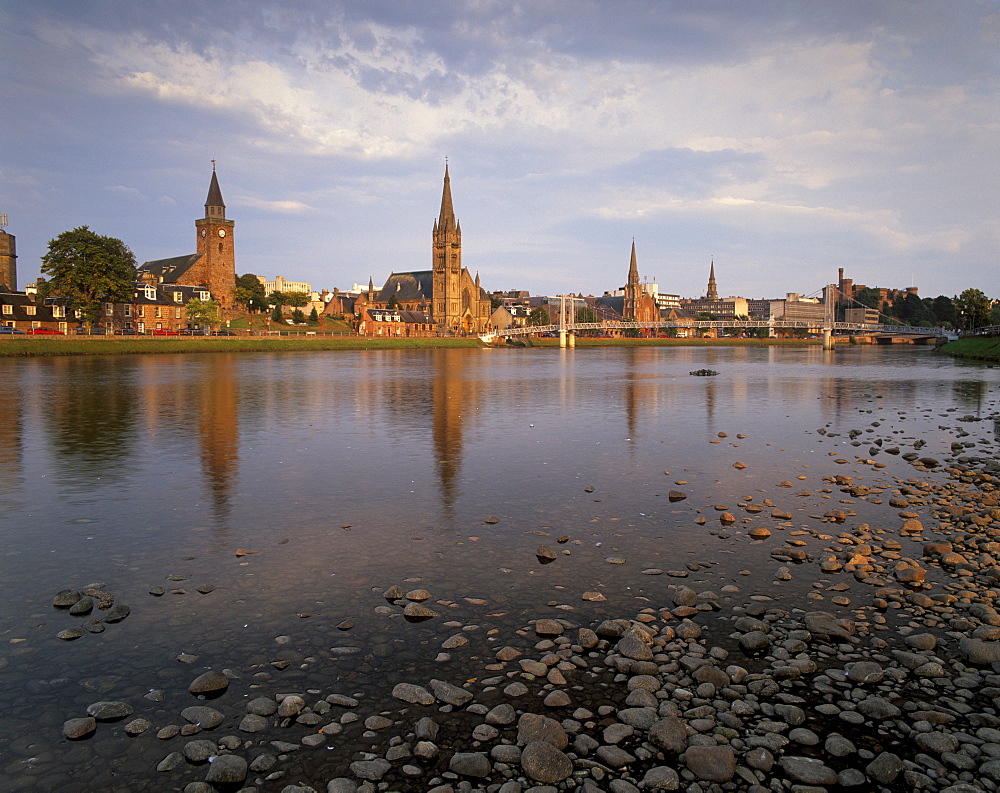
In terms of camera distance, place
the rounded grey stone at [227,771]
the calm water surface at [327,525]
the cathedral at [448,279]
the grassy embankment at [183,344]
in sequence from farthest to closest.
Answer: the cathedral at [448,279] → the grassy embankment at [183,344] → the calm water surface at [327,525] → the rounded grey stone at [227,771]

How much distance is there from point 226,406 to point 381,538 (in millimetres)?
23956

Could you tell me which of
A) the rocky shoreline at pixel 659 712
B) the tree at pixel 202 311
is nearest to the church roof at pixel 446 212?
the tree at pixel 202 311

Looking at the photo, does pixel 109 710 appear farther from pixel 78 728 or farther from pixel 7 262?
pixel 7 262

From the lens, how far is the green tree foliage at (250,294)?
157 m

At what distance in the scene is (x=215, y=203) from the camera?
162 metres

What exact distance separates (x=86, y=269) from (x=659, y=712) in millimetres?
106356

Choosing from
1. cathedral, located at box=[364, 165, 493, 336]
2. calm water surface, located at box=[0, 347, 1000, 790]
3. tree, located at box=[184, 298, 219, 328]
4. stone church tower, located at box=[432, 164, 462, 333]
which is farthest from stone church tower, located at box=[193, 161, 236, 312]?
calm water surface, located at box=[0, 347, 1000, 790]

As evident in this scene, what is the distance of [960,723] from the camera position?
20.4 ft

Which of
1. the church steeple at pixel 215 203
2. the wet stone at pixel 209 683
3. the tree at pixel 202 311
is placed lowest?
the wet stone at pixel 209 683

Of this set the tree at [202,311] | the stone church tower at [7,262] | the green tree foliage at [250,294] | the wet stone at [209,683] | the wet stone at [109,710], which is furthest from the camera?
the green tree foliage at [250,294]

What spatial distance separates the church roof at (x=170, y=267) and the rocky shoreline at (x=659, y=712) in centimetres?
17268

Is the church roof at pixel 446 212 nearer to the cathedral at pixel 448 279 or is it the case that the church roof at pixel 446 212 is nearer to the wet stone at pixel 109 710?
the cathedral at pixel 448 279

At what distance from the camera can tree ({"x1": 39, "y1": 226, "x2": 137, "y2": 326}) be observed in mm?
91062

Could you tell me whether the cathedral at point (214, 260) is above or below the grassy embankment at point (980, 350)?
above
